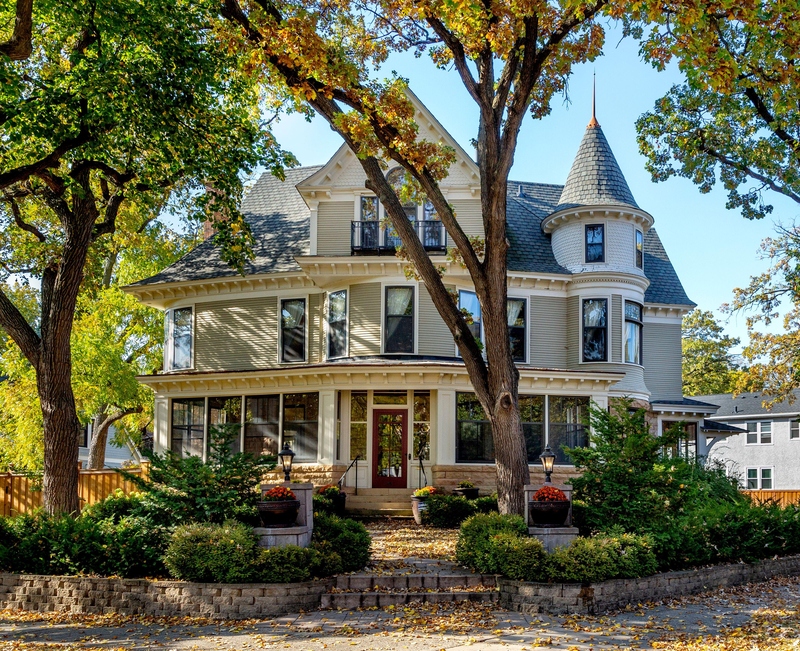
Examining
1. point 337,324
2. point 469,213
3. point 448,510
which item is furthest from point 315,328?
point 448,510

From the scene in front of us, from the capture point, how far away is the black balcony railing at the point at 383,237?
2148cm

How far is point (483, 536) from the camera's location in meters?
12.1

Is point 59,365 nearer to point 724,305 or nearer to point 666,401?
point 666,401

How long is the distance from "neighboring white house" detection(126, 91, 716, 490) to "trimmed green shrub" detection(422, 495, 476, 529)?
3007mm

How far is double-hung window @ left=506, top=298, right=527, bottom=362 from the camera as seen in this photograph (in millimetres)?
22641

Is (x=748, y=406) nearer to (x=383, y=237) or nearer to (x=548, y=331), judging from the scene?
(x=548, y=331)

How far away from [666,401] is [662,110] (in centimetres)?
1014

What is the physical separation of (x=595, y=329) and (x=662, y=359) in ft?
12.3

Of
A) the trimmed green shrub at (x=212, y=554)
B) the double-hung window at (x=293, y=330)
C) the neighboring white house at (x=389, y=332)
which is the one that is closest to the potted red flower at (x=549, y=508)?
the trimmed green shrub at (x=212, y=554)

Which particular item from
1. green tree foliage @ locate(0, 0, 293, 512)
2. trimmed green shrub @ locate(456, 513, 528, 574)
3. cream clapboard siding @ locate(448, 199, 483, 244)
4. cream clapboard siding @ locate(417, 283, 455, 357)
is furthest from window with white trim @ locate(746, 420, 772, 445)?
green tree foliage @ locate(0, 0, 293, 512)

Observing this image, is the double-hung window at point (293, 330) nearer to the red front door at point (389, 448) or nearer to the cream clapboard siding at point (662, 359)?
the red front door at point (389, 448)

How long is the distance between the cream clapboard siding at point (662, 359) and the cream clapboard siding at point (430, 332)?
7.13 m

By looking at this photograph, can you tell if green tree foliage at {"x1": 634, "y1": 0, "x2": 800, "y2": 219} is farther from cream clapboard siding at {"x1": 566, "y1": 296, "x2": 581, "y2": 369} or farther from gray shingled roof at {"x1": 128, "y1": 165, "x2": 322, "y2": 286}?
gray shingled roof at {"x1": 128, "y1": 165, "x2": 322, "y2": 286}

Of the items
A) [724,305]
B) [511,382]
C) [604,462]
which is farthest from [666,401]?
[511,382]
